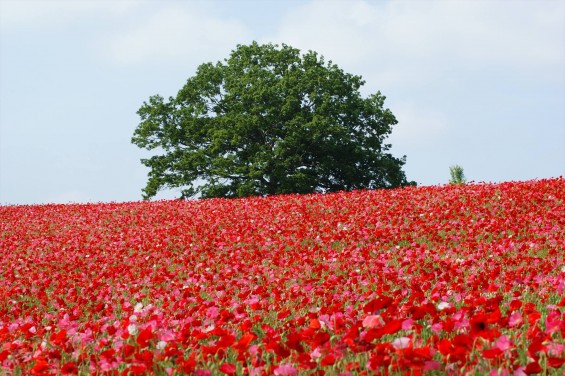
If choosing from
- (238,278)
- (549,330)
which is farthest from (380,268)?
(549,330)

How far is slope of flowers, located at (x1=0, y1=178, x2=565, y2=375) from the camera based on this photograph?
15.3 feet

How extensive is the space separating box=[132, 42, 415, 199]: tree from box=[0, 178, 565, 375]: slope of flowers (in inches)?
354

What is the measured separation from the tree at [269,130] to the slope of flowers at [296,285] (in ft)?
29.5

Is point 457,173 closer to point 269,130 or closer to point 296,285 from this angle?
point 269,130

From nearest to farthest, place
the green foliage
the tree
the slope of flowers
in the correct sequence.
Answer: the slope of flowers, the tree, the green foliage

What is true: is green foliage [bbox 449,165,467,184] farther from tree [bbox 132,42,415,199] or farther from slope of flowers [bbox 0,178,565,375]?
slope of flowers [bbox 0,178,565,375]

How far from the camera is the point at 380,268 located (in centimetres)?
1067

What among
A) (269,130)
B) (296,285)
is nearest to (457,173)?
(269,130)

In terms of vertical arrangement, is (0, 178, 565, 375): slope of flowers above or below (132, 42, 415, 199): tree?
below

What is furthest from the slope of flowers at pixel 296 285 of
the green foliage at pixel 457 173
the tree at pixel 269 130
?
the green foliage at pixel 457 173

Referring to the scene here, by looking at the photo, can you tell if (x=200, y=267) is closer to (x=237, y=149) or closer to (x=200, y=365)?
(x=200, y=365)

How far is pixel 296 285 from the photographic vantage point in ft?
28.9

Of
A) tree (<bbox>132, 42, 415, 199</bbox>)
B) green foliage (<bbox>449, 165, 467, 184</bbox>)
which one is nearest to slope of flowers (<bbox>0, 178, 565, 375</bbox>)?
tree (<bbox>132, 42, 415, 199</bbox>)

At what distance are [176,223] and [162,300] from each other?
1015cm
